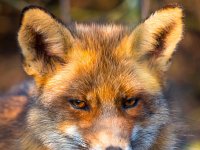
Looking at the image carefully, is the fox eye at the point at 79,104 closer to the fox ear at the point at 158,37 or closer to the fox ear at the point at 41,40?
the fox ear at the point at 41,40

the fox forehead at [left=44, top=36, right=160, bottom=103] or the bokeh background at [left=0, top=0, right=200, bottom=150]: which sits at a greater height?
the fox forehead at [left=44, top=36, right=160, bottom=103]

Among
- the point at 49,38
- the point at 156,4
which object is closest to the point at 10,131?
the point at 49,38

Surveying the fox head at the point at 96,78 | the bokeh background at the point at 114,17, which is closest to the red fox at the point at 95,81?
the fox head at the point at 96,78

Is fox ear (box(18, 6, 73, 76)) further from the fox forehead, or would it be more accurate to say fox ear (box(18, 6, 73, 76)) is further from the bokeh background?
the bokeh background

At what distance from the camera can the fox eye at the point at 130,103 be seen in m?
6.09

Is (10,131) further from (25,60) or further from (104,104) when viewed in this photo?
(104,104)

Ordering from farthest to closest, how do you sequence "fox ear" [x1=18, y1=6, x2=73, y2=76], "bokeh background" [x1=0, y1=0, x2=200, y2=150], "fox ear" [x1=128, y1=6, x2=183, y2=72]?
1. "bokeh background" [x1=0, y1=0, x2=200, y2=150]
2. "fox ear" [x1=128, y1=6, x2=183, y2=72]
3. "fox ear" [x1=18, y1=6, x2=73, y2=76]

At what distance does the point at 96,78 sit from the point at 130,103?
0.36 m

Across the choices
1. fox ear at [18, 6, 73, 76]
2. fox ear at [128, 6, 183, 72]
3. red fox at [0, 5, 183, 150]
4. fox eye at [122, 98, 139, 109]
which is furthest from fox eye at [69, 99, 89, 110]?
fox ear at [128, 6, 183, 72]

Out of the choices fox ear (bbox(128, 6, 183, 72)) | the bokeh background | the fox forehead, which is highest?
fox ear (bbox(128, 6, 183, 72))

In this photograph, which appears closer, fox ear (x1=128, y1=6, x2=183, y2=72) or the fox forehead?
the fox forehead

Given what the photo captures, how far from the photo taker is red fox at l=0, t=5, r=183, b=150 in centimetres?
605

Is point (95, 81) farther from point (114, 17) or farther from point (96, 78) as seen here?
point (114, 17)

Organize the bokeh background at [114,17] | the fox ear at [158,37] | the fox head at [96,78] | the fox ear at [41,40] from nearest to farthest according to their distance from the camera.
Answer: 1. the fox head at [96,78]
2. the fox ear at [41,40]
3. the fox ear at [158,37]
4. the bokeh background at [114,17]
